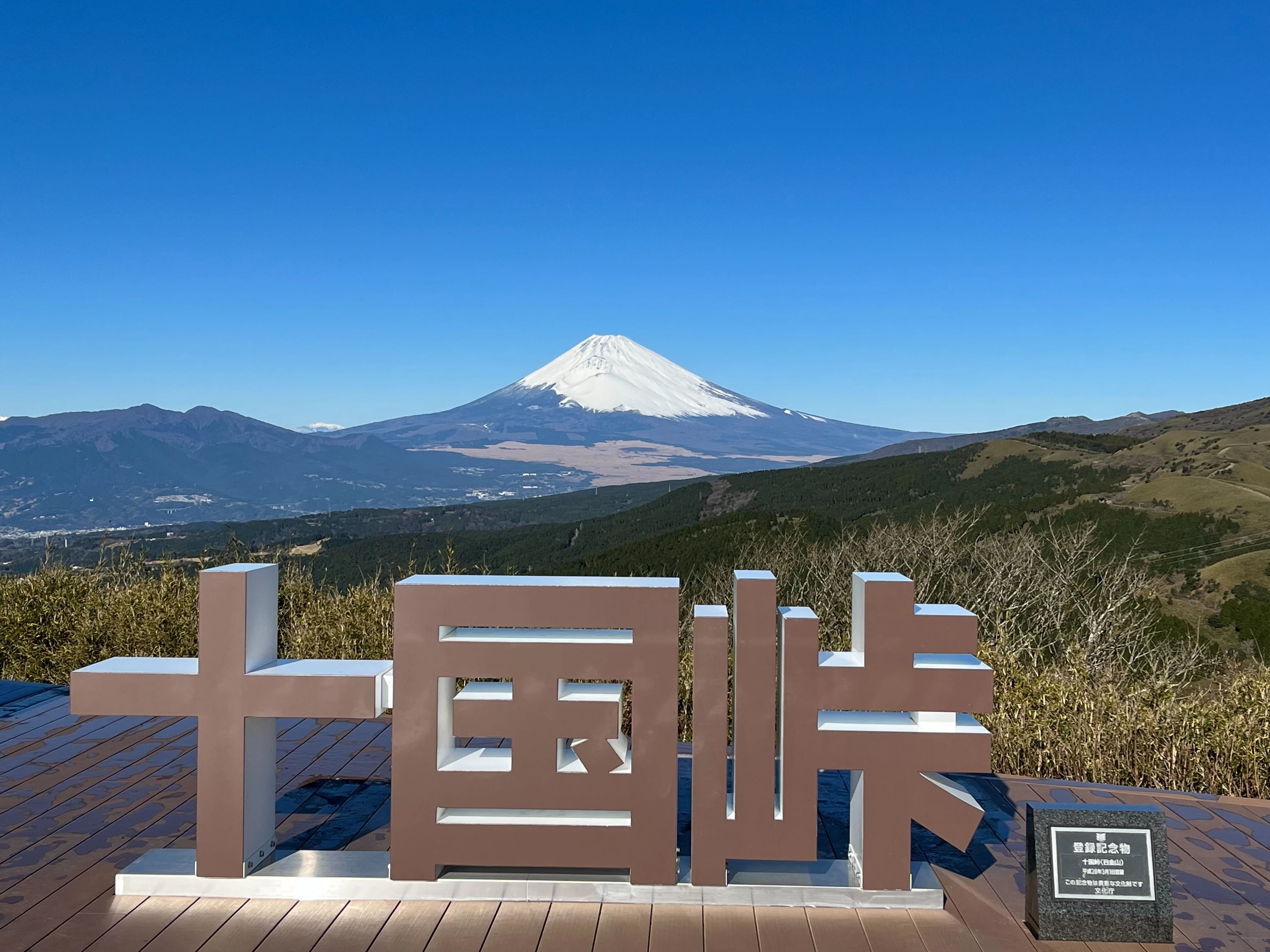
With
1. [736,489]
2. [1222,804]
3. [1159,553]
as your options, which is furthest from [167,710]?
[736,489]

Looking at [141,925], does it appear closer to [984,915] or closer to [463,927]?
[463,927]

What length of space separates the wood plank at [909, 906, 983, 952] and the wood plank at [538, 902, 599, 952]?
118 cm

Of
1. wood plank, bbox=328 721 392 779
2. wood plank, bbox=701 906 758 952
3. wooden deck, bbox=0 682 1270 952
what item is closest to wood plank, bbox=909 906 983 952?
wooden deck, bbox=0 682 1270 952

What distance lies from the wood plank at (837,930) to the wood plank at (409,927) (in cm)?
138

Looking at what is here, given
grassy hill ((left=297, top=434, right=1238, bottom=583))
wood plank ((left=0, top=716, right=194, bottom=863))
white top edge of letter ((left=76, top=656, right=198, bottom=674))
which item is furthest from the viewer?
grassy hill ((left=297, top=434, right=1238, bottom=583))

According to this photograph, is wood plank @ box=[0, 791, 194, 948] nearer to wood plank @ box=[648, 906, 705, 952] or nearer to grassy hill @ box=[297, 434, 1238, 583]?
wood plank @ box=[648, 906, 705, 952]

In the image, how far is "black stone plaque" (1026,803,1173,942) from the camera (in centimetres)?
330

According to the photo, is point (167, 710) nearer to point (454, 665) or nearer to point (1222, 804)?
point (454, 665)

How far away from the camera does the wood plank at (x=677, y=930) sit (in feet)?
10.5

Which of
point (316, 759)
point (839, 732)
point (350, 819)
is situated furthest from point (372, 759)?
point (839, 732)

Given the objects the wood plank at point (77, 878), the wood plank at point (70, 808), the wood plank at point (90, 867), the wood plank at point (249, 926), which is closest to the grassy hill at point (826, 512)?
the wood plank at point (70, 808)

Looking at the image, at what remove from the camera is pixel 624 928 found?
3.32m

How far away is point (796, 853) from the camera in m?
3.53

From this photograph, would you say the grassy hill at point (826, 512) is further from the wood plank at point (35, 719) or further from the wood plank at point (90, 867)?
the wood plank at point (90, 867)
